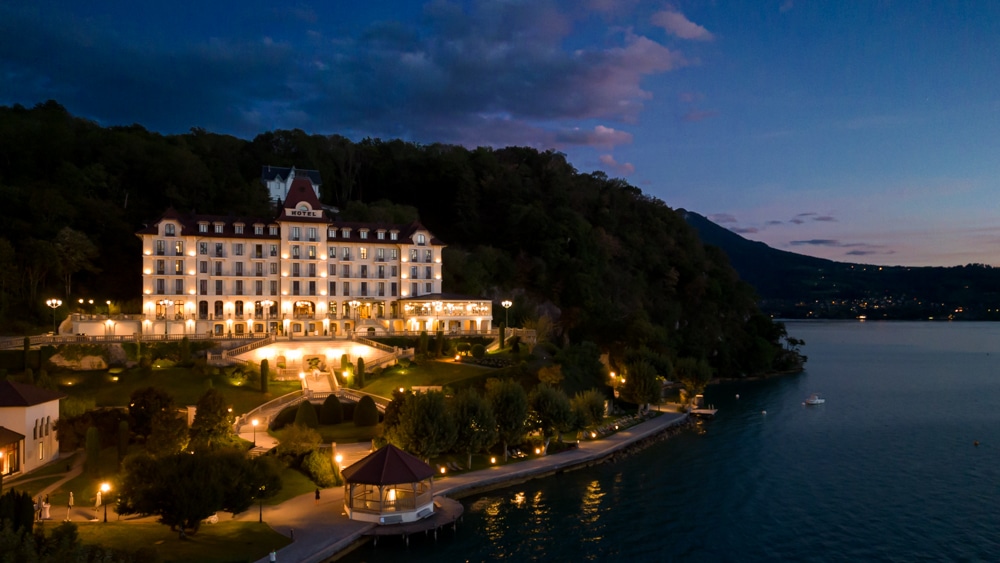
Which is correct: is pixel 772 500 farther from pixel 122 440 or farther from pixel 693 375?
pixel 122 440

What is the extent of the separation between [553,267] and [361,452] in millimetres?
59062

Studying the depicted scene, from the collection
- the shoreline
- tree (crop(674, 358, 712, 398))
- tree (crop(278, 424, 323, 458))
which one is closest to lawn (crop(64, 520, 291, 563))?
the shoreline

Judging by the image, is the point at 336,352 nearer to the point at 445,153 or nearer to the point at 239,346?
the point at 239,346

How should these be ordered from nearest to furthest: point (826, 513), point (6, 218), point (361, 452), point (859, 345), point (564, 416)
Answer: point (826, 513)
point (361, 452)
point (564, 416)
point (6, 218)
point (859, 345)

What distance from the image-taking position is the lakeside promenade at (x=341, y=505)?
32031 millimetres

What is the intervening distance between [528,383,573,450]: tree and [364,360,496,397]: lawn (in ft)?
30.4

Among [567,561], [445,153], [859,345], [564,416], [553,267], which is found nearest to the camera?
[567,561]

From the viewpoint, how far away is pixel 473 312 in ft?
262

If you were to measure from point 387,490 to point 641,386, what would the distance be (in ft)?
123

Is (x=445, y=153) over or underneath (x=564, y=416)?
over

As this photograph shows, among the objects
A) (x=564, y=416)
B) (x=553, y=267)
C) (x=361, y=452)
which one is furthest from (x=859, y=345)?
(x=361, y=452)

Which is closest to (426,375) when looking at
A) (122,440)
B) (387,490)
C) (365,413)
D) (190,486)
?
(365,413)

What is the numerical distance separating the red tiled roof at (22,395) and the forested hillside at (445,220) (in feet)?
92.7

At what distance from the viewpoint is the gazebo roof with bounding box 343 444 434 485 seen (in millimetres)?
36000
